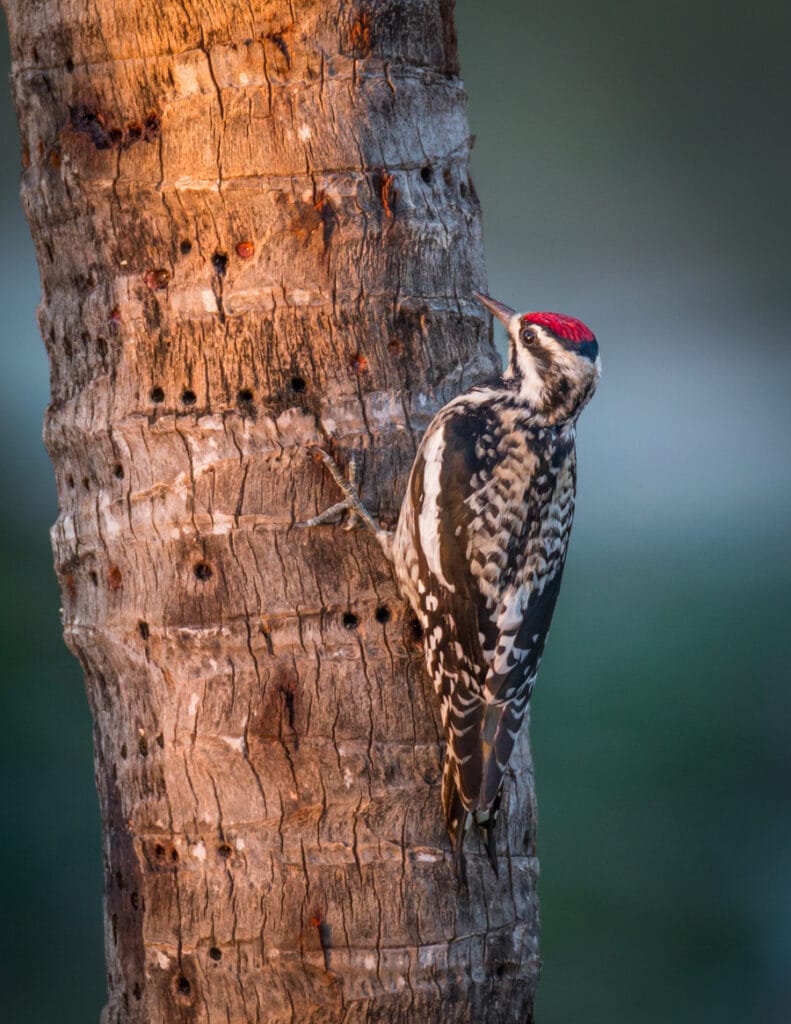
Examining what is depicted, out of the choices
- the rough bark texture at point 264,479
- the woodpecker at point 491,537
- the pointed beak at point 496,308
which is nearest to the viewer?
the rough bark texture at point 264,479

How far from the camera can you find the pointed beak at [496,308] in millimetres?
3373

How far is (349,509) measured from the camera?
3100 millimetres

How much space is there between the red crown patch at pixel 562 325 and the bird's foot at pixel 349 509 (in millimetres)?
898

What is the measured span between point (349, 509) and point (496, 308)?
0.74 metres

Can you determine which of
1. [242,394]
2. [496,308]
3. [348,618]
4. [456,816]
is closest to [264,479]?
[242,394]

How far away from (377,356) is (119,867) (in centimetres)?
143

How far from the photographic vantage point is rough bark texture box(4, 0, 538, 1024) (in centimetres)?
304

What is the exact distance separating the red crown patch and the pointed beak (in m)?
0.15

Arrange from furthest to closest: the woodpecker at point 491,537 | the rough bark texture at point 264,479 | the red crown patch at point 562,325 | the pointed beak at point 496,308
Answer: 1. the red crown patch at point 562,325
2. the pointed beak at point 496,308
3. the woodpecker at point 491,537
4. the rough bark texture at point 264,479

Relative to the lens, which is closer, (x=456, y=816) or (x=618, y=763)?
(x=456, y=816)

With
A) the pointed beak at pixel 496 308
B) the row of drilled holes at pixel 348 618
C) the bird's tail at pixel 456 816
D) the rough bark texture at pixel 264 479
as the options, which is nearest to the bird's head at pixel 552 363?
the pointed beak at pixel 496 308

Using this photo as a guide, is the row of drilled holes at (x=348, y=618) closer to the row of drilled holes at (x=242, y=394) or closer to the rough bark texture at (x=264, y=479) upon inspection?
the rough bark texture at (x=264, y=479)

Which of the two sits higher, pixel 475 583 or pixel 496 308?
pixel 496 308

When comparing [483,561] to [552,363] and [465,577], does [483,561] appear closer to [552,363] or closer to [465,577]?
[465,577]
